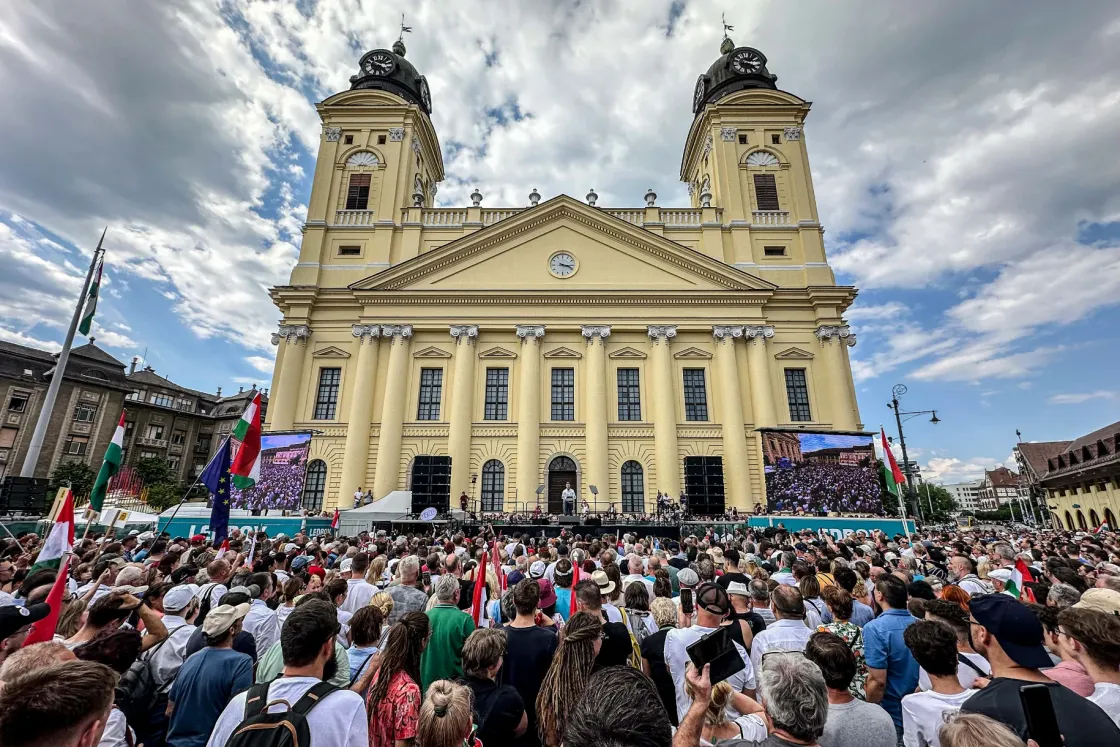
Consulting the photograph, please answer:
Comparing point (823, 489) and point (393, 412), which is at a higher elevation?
point (393, 412)

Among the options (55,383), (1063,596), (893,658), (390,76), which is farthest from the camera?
(390,76)

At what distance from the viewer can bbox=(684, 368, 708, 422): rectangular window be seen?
27.7 m

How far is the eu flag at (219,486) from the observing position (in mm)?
9164

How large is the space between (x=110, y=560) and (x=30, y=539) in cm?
514

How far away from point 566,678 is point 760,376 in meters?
26.8

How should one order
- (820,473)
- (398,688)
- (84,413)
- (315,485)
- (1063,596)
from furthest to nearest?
(84,413) < (315,485) < (820,473) < (1063,596) < (398,688)

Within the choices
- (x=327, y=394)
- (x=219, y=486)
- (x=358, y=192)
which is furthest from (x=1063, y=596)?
(x=358, y=192)

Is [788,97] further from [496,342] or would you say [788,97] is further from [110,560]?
[110,560]

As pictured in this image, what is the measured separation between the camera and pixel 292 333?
2808 centimetres

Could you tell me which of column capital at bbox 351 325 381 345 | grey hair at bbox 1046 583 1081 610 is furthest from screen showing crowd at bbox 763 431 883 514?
column capital at bbox 351 325 381 345

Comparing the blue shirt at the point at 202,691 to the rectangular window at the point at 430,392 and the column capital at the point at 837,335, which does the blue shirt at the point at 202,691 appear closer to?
A: the rectangular window at the point at 430,392

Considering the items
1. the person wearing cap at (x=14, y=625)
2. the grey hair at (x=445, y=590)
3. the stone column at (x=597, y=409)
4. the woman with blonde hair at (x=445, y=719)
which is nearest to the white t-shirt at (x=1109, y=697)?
the woman with blonde hair at (x=445, y=719)

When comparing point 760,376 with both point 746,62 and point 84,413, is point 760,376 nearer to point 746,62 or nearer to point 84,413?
point 746,62

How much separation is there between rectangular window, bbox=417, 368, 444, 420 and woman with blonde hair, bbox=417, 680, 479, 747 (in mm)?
25917
